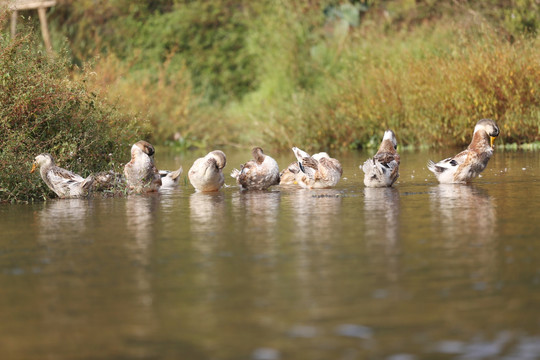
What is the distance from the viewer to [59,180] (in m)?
13.0

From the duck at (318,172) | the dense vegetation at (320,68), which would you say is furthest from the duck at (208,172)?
the dense vegetation at (320,68)

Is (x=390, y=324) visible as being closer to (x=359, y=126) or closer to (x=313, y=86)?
(x=359, y=126)

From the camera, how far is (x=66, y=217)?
10.8 metres

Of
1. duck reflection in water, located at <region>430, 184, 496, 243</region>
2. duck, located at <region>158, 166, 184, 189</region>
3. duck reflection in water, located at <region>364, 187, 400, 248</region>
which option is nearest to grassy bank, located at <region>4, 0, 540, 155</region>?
duck, located at <region>158, 166, 184, 189</region>

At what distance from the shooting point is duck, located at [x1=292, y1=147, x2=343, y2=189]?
45.5 ft

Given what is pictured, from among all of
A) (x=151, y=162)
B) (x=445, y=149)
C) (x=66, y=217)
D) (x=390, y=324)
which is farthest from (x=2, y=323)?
(x=445, y=149)

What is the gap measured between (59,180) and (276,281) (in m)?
6.98

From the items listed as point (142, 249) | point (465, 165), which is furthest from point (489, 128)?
point (142, 249)

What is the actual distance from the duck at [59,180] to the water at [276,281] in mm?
1404

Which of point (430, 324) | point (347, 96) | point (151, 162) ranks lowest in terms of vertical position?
point (430, 324)

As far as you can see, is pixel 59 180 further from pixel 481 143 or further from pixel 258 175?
A: pixel 481 143

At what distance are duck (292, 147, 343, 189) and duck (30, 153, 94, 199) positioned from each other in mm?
2956

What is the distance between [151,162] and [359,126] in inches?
484

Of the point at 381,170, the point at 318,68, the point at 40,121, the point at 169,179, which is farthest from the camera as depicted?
the point at 318,68
